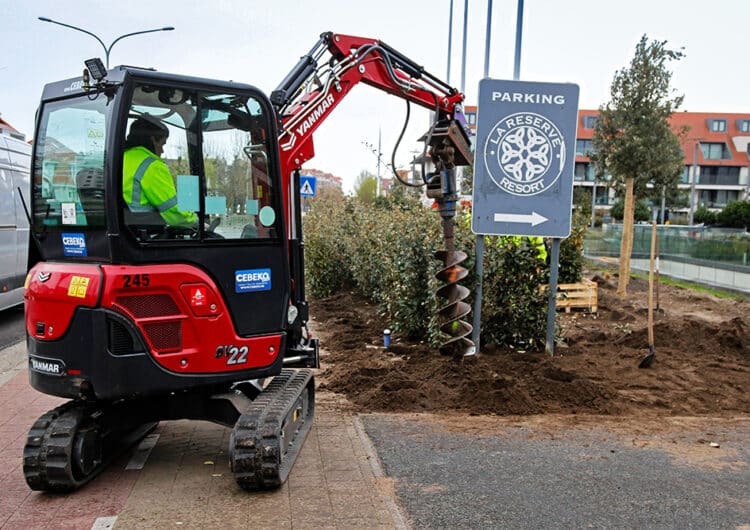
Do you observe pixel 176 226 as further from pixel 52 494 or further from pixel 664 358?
pixel 664 358

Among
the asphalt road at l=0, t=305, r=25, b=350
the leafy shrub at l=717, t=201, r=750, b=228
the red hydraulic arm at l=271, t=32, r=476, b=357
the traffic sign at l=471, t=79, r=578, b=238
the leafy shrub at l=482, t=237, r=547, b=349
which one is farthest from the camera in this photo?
the leafy shrub at l=717, t=201, r=750, b=228

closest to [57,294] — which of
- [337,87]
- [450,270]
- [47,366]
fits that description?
[47,366]

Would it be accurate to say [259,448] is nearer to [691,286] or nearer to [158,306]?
[158,306]

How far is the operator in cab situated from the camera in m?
4.82

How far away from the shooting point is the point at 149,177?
486cm

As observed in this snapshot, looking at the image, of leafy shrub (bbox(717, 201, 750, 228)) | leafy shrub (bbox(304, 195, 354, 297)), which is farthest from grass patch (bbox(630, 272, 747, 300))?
leafy shrub (bbox(717, 201, 750, 228))

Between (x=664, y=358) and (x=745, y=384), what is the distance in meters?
1.18

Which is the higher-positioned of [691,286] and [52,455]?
[52,455]

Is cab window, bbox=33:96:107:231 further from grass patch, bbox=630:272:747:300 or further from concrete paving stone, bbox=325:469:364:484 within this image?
grass patch, bbox=630:272:747:300

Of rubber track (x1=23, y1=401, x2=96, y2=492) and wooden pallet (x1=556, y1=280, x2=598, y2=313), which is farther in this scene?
wooden pallet (x1=556, y1=280, x2=598, y2=313)

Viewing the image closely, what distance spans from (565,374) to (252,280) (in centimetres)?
415

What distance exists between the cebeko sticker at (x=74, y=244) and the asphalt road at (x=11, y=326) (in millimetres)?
7038

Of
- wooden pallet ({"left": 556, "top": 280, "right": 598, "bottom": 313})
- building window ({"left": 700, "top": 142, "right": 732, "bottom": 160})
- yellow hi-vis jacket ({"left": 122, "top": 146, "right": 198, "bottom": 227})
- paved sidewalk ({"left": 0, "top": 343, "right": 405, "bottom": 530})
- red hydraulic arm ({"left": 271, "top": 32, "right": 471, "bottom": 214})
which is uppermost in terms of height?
building window ({"left": 700, "top": 142, "right": 732, "bottom": 160})

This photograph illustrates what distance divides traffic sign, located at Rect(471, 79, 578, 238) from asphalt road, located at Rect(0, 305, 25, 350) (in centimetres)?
783
